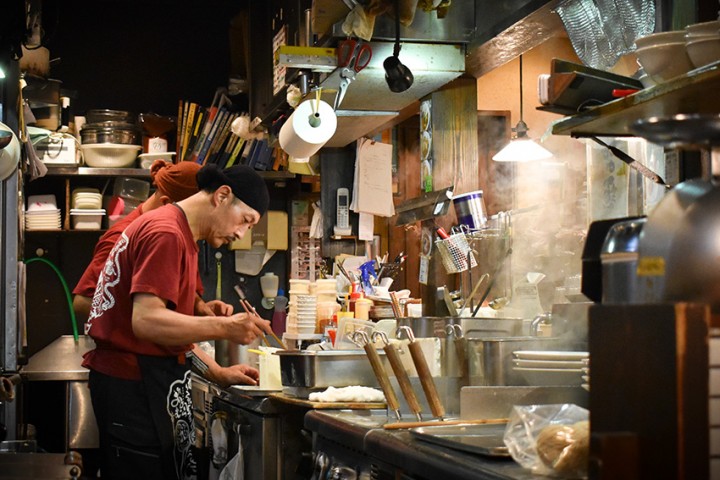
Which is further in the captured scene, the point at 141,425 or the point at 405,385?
the point at 141,425

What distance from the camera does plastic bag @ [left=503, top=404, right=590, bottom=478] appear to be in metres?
1.79

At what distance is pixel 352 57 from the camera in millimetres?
4336

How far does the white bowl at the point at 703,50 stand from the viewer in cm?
213

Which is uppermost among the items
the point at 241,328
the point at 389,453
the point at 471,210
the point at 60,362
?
the point at 471,210

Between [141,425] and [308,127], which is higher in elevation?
[308,127]

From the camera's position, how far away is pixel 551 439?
1.83 meters

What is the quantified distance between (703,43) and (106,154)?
18.4 ft

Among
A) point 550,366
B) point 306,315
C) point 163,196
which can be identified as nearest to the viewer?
point 550,366

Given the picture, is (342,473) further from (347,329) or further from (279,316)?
(279,316)

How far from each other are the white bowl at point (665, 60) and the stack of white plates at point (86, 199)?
5.48 m

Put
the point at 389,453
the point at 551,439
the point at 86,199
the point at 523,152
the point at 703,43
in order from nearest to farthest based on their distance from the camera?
1. the point at 551,439
2. the point at 703,43
3. the point at 389,453
4. the point at 523,152
5. the point at 86,199

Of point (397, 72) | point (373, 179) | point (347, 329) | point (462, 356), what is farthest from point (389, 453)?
point (373, 179)

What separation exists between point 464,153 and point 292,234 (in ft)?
9.40

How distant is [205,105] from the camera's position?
315 inches
